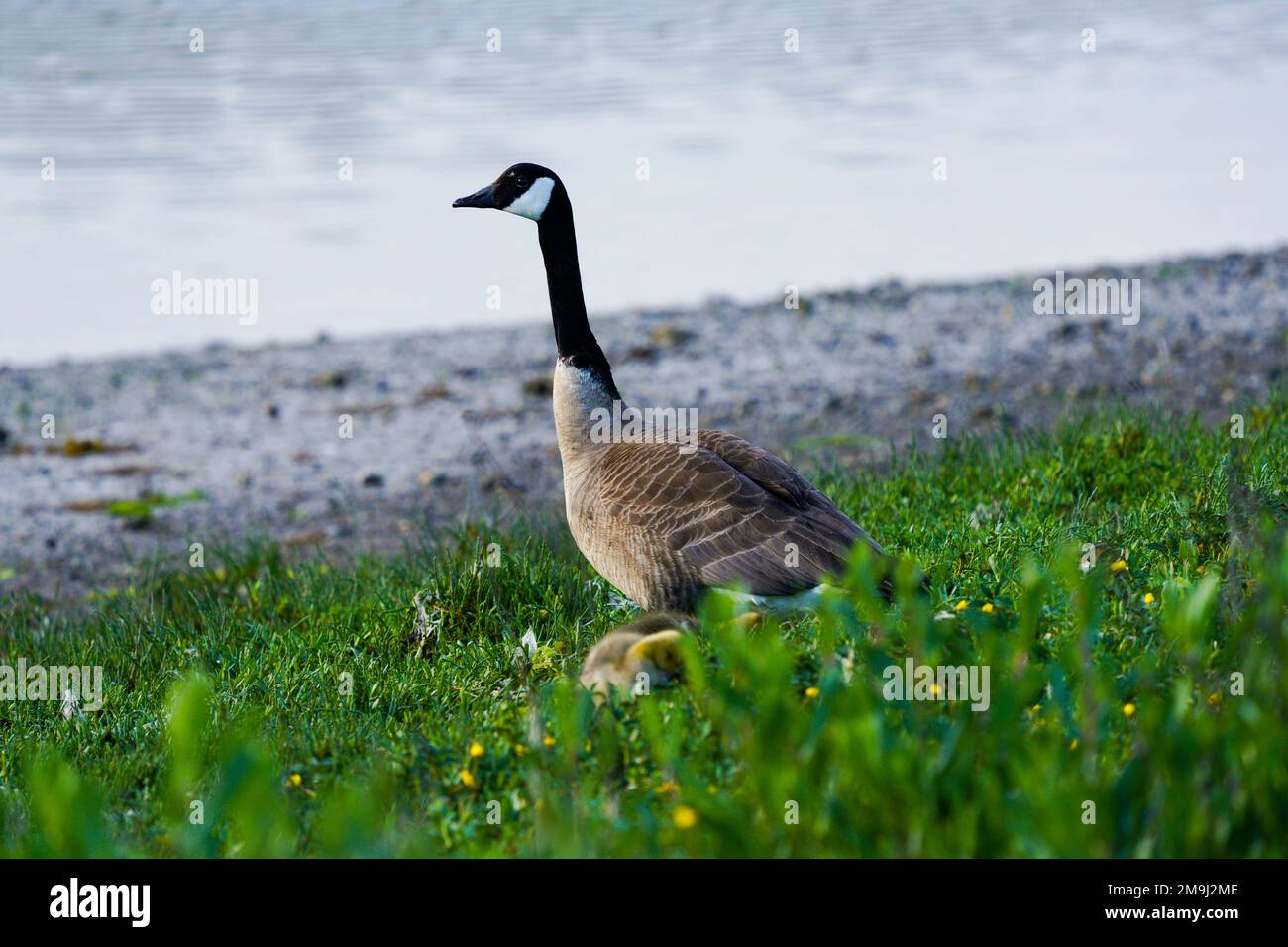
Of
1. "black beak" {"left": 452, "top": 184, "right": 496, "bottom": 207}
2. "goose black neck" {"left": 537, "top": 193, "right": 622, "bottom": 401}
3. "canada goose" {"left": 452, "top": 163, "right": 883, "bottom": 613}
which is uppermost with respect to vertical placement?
"black beak" {"left": 452, "top": 184, "right": 496, "bottom": 207}

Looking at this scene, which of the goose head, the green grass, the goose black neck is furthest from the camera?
the goose head

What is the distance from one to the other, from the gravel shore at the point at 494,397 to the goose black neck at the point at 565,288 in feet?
6.24

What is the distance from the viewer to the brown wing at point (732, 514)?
230 inches

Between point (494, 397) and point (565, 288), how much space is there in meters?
5.69

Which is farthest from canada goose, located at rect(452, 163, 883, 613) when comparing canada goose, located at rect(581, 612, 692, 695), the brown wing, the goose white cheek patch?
the goose white cheek patch

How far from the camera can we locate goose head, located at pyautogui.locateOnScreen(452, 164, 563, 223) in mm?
7625

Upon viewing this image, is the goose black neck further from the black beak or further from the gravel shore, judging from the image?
the gravel shore

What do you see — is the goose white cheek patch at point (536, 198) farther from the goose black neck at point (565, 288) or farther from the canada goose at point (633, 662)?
the canada goose at point (633, 662)

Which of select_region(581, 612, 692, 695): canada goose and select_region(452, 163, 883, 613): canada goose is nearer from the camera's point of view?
select_region(581, 612, 692, 695): canada goose

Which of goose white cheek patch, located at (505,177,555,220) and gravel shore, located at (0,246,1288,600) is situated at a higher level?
goose white cheek patch, located at (505,177,555,220)

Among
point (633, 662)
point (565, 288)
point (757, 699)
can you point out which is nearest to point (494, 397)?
point (565, 288)

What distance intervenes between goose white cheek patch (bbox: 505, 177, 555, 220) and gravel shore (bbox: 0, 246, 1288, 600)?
219 cm

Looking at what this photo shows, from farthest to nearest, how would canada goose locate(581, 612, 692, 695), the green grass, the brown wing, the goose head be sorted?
the goose head → the brown wing → canada goose locate(581, 612, 692, 695) → the green grass
